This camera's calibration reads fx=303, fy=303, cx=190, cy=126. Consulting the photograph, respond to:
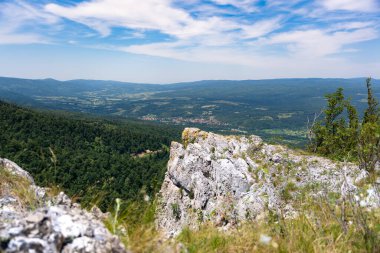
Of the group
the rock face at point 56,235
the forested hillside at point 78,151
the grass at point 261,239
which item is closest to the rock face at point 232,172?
the grass at point 261,239

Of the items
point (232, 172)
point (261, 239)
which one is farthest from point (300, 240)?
point (232, 172)

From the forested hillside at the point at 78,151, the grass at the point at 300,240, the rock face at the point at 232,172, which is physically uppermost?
the grass at the point at 300,240

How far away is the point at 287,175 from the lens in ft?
62.3

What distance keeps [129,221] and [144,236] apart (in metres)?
1.03

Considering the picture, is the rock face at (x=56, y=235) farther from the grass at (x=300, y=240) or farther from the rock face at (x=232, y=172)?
the rock face at (x=232, y=172)

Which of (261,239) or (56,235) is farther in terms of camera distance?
(261,239)

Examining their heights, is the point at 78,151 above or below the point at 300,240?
below

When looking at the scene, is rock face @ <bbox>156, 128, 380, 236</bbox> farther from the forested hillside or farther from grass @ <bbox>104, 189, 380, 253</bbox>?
the forested hillside

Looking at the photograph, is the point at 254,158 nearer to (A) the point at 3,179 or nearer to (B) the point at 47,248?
(A) the point at 3,179

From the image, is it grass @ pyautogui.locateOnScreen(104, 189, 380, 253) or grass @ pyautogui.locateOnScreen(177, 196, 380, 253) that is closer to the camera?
grass @ pyautogui.locateOnScreen(104, 189, 380, 253)

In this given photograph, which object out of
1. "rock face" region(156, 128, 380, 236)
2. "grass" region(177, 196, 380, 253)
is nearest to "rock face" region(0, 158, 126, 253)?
"grass" region(177, 196, 380, 253)

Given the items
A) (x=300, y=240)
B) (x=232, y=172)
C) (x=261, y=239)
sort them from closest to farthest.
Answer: (x=261, y=239)
(x=300, y=240)
(x=232, y=172)

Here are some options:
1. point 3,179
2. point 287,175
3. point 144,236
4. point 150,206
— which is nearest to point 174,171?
point 287,175

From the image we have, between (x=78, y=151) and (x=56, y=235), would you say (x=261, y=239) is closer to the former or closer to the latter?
(x=56, y=235)
